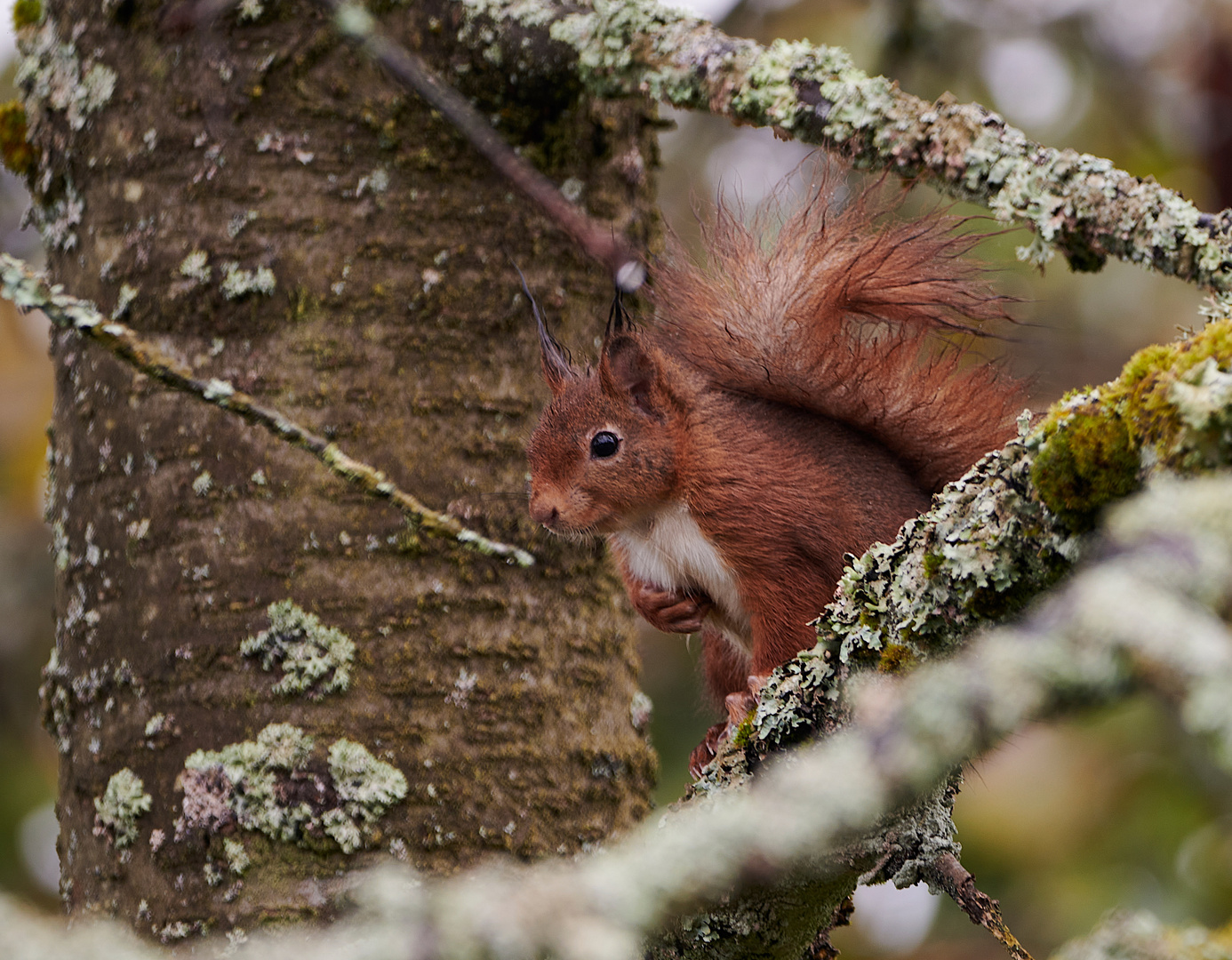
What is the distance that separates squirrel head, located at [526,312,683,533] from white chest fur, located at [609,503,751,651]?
4 cm

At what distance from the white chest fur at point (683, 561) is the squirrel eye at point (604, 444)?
5.9 inches

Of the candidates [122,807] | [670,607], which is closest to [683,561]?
[670,607]

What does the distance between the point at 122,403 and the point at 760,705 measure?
45.8 inches

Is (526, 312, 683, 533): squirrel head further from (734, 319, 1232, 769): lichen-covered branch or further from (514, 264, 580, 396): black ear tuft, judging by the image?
(734, 319, 1232, 769): lichen-covered branch

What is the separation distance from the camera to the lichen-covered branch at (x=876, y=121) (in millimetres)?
1451

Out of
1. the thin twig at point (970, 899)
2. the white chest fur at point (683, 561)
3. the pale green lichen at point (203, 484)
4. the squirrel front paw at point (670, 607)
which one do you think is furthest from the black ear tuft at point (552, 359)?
the thin twig at point (970, 899)

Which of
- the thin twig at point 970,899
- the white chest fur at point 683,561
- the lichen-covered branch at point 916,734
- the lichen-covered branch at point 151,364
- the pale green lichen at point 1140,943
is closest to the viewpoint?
the lichen-covered branch at point 916,734

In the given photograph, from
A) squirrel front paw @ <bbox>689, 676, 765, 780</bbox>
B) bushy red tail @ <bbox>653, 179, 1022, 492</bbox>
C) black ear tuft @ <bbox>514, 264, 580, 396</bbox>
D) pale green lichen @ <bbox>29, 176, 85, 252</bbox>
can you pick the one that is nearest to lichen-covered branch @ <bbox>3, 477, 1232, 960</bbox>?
squirrel front paw @ <bbox>689, 676, 765, 780</bbox>

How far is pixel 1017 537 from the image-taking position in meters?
0.98

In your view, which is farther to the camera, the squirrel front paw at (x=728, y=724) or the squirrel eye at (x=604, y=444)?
the squirrel eye at (x=604, y=444)

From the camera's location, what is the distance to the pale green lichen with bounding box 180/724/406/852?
1632mm

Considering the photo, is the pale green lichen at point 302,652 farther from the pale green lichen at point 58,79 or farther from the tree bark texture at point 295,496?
the pale green lichen at point 58,79

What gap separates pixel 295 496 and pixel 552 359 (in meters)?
0.52

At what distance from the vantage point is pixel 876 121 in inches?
63.2
